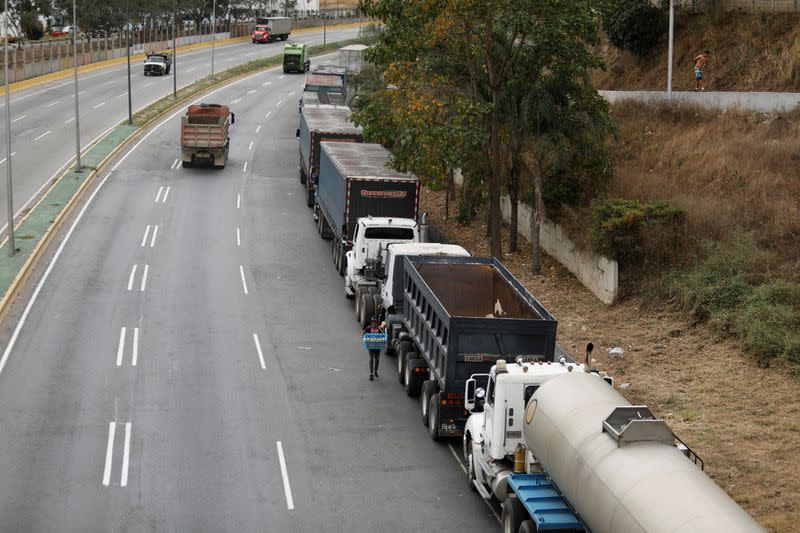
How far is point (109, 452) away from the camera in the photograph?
72.4 ft

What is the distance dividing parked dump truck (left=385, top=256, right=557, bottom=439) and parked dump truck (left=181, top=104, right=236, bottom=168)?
28.2m

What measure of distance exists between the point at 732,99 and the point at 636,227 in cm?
1290

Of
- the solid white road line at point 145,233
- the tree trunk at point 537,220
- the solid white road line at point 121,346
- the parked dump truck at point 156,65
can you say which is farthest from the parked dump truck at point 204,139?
the parked dump truck at point 156,65

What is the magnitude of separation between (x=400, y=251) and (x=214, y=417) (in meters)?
7.70

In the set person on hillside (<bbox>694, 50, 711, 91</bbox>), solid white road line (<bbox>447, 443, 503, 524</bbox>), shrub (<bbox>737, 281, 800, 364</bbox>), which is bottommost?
solid white road line (<bbox>447, 443, 503, 524</bbox>)

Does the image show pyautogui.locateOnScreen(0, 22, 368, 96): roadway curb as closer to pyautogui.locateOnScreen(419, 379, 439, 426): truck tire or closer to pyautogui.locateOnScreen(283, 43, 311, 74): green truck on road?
pyautogui.locateOnScreen(283, 43, 311, 74): green truck on road

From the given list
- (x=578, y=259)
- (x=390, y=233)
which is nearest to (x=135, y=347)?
(x=390, y=233)

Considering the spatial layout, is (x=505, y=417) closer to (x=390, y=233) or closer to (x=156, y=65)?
(x=390, y=233)

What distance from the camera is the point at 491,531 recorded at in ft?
62.5

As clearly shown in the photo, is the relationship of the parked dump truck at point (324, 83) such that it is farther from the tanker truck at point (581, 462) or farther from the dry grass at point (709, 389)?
the tanker truck at point (581, 462)

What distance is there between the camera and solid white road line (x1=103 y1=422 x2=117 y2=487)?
2074cm

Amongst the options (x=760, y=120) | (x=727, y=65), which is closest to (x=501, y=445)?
(x=760, y=120)

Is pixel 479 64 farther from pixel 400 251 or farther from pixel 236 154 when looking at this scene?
pixel 236 154

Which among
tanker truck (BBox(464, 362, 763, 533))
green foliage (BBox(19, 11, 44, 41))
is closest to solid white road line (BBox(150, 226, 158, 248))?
tanker truck (BBox(464, 362, 763, 533))
